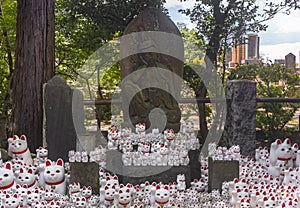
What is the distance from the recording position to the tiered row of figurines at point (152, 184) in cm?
313

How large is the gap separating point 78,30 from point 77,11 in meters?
0.36

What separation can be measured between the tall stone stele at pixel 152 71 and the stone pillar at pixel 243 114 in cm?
86

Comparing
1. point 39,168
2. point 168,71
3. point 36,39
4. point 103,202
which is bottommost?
point 103,202

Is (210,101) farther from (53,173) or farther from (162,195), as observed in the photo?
(53,173)

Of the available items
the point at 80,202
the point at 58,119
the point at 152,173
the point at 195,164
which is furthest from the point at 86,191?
the point at 195,164

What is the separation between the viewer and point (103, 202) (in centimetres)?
350

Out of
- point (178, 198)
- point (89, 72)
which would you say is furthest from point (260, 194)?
point (89, 72)

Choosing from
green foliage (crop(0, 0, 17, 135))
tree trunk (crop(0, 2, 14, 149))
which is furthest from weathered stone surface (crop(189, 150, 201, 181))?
green foliage (crop(0, 0, 17, 135))

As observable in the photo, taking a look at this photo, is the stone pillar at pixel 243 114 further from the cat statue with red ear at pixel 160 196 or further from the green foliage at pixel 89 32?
the green foliage at pixel 89 32

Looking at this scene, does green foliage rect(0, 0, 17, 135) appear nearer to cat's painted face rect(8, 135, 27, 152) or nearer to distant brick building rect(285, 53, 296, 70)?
cat's painted face rect(8, 135, 27, 152)

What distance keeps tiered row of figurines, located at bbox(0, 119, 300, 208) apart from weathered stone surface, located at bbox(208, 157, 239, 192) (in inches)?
2.5

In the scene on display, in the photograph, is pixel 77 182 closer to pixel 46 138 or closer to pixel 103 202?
pixel 103 202

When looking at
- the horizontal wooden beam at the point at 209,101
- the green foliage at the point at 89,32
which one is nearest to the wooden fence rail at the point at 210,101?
the horizontal wooden beam at the point at 209,101

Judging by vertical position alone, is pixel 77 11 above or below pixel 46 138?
above
